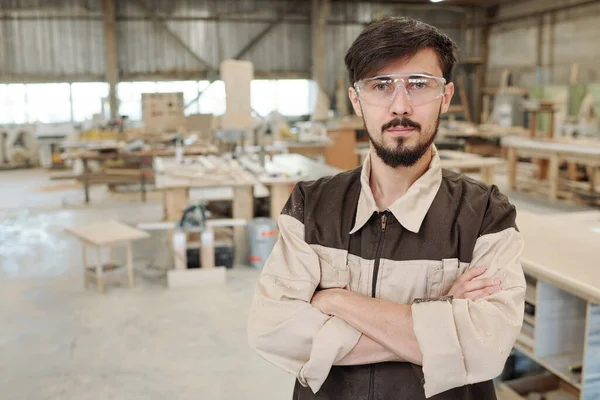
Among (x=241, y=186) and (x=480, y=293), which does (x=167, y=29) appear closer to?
(x=241, y=186)

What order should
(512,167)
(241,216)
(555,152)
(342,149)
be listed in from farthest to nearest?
(342,149) < (512,167) < (555,152) < (241,216)

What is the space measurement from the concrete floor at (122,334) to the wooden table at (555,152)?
4.92m

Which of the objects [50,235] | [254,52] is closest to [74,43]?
[254,52]

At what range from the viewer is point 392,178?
5.27 ft

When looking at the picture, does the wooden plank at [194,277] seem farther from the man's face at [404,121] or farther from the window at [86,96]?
the window at [86,96]

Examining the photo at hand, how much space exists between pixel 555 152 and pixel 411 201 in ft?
24.8

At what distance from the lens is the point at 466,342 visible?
1402 mm

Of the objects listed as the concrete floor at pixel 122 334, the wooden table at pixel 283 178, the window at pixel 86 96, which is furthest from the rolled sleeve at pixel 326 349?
the window at pixel 86 96

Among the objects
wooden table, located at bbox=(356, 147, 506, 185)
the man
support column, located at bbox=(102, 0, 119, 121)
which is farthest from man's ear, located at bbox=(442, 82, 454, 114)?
Answer: support column, located at bbox=(102, 0, 119, 121)

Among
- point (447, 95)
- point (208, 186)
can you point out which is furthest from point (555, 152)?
point (447, 95)

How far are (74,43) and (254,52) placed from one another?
438 centimetres

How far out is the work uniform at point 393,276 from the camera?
1457 mm

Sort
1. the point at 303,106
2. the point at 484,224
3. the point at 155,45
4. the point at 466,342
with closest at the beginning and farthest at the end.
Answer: the point at 466,342 → the point at 484,224 → the point at 155,45 → the point at 303,106

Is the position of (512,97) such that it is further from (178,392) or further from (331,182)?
(331,182)
